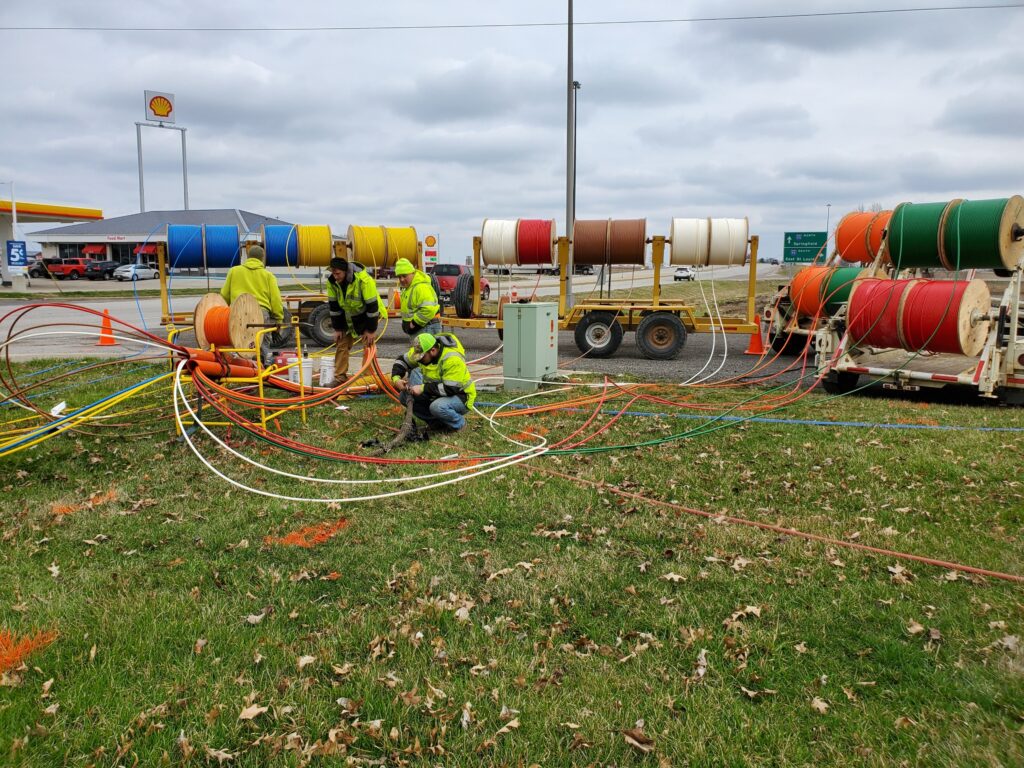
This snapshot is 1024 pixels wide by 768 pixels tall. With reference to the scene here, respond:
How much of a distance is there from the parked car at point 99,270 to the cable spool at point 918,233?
164 ft

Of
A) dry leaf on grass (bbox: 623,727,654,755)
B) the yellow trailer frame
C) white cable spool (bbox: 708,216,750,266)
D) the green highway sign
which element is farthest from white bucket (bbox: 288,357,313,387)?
the green highway sign

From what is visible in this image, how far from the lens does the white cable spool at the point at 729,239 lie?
14.2m

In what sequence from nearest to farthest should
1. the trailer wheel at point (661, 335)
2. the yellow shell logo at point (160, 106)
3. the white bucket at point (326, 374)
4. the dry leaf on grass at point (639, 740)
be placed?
the dry leaf on grass at point (639, 740), the white bucket at point (326, 374), the trailer wheel at point (661, 335), the yellow shell logo at point (160, 106)

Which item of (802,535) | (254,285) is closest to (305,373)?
(254,285)

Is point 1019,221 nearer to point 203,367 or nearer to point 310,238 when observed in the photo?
point 203,367

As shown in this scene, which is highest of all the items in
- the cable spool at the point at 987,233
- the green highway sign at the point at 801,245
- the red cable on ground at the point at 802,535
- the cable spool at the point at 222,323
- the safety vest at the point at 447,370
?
the green highway sign at the point at 801,245

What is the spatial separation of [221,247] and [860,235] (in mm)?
12840

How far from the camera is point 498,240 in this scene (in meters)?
14.8

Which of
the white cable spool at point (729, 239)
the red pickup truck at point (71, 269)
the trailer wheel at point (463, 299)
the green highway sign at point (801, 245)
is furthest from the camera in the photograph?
the red pickup truck at point (71, 269)

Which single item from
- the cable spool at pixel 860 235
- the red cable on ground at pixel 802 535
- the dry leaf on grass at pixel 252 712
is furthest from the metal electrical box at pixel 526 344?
the dry leaf on grass at pixel 252 712

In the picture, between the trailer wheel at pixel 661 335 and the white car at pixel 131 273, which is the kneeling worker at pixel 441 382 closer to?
the trailer wheel at pixel 661 335

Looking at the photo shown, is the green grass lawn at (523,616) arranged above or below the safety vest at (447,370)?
below

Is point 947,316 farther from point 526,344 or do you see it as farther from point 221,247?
point 221,247

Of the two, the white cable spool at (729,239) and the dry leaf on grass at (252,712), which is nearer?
the dry leaf on grass at (252,712)
